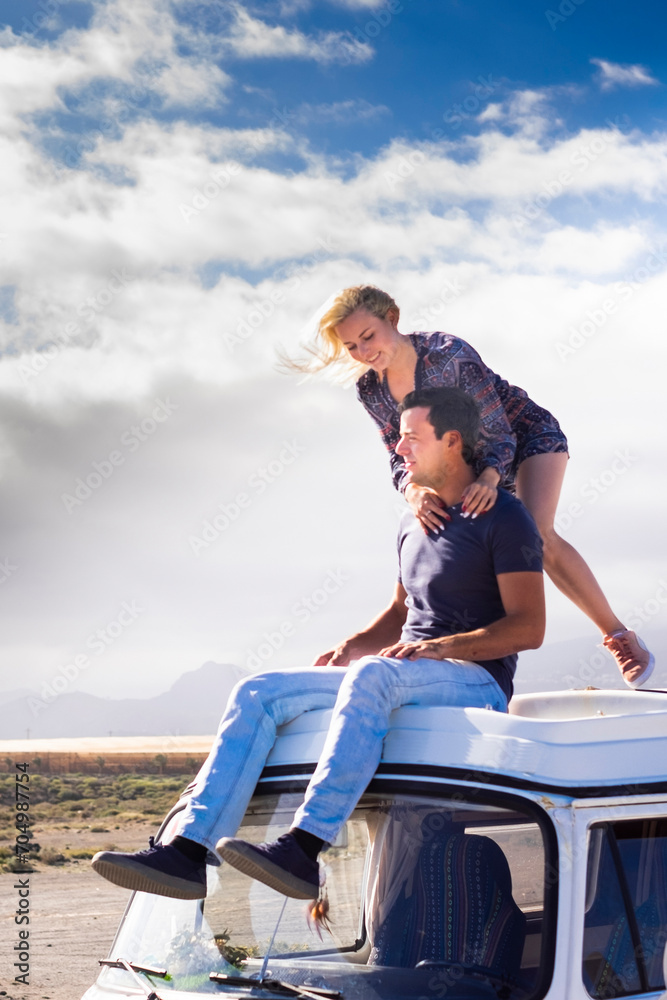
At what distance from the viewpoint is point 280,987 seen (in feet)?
10.8

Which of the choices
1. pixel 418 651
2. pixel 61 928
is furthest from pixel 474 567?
pixel 61 928

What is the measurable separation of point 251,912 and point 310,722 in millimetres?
627

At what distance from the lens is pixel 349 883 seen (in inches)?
155

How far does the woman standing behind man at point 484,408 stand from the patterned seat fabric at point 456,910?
6.11 feet

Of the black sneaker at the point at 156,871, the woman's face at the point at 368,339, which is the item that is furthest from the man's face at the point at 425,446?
the black sneaker at the point at 156,871

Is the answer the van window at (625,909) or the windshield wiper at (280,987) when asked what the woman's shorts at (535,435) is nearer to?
the van window at (625,909)

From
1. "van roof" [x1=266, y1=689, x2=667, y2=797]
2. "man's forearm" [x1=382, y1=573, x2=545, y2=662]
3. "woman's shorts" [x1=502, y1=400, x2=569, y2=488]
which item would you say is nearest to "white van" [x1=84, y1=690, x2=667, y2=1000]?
"van roof" [x1=266, y1=689, x2=667, y2=797]

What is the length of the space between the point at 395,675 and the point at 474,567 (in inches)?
28.9

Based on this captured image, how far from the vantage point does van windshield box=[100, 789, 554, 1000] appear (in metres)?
3.37

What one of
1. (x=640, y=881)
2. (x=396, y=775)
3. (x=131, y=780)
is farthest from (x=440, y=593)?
(x=131, y=780)

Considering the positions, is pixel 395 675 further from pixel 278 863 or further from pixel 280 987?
pixel 280 987

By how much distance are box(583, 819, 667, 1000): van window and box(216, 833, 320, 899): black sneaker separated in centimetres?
83

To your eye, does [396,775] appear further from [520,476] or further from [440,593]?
[520,476]

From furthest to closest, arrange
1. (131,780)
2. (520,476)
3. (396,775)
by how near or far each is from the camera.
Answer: (131,780) < (520,476) < (396,775)
